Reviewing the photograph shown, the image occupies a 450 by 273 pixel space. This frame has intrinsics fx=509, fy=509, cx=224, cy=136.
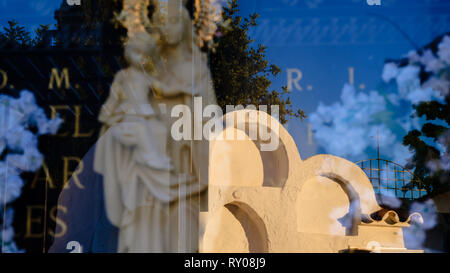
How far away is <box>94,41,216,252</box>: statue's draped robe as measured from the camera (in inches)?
156

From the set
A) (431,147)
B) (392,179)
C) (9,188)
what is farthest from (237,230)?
(431,147)

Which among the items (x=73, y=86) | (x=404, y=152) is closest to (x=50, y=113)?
(x=73, y=86)

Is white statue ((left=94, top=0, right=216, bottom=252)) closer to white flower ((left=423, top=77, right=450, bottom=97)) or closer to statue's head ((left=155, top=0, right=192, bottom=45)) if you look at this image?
statue's head ((left=155, top=0, right=192, bottom=45))

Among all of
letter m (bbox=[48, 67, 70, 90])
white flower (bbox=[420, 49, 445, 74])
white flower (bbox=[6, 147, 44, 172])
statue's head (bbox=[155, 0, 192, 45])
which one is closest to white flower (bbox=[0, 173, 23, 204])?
white flower (bbox=[6, 147, 44, 172])

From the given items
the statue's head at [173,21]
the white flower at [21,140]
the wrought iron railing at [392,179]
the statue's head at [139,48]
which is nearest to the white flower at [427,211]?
the wrought iron railing at [392,179]

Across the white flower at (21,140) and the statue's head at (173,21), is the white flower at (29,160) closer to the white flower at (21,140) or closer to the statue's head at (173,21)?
the white flower at (21,140)

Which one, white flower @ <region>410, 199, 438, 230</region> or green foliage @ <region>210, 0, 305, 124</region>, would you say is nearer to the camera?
green foliage @ <region>210, 0, 305, 124</region>

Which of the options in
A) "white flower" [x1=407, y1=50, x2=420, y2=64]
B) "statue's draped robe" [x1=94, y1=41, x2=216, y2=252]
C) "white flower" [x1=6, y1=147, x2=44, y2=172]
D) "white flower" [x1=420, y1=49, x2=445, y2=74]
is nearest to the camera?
"statue's draped robe" [x1=94, y1=41, x2=216, y2=252]

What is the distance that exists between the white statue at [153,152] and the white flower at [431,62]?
263cm

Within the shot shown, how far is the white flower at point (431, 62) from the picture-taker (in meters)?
5.51

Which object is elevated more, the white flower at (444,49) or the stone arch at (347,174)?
the white flower at (444,49)

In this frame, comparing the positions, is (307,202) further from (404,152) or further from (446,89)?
(446,89)

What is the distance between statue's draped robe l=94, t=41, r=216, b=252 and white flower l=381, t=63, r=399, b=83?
87.2 inches

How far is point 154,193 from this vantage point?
13.0 feet
